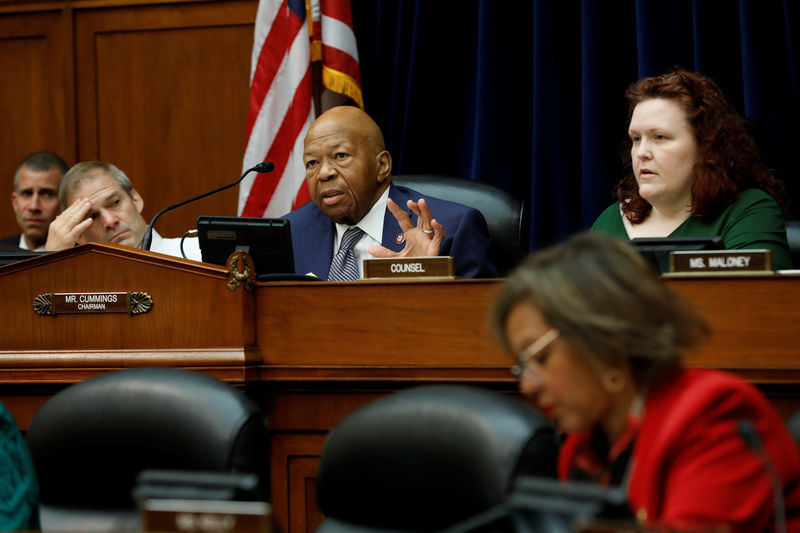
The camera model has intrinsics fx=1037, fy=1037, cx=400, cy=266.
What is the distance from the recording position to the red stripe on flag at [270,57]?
4496 millimetres

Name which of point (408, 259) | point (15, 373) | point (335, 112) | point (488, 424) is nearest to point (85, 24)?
point (335, 112)

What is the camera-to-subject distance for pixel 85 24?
201 inches

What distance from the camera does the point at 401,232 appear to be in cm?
355

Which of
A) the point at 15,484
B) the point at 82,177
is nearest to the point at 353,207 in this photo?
the point at 82,177

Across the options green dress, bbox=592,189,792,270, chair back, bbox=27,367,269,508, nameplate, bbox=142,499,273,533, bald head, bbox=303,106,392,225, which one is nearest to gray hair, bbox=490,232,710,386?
nameplate, bbox=142,499,273,533

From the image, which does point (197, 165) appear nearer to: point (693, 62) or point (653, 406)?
point (693, 62)

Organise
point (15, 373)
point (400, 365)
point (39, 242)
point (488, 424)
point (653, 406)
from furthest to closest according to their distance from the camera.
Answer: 1. point (39, 242)
2. point (15, 373)
3. point (400, 365)
4. point (488, 424)
5. point (653, 406)

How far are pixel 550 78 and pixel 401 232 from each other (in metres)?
1.19

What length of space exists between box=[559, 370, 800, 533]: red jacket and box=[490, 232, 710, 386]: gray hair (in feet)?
0.17

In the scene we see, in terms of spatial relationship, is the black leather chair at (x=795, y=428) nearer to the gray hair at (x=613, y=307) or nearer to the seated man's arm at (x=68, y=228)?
the gray hair at (x=613, y=307)

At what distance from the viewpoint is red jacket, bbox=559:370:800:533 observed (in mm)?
1284

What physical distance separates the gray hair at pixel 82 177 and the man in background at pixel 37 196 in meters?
0.72

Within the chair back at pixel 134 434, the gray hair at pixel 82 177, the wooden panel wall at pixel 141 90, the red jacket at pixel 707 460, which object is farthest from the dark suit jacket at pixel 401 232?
the red jacket at pixel 707 460

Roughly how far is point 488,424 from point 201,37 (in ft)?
12.5
